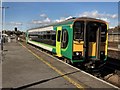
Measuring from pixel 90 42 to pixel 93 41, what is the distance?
222 millimetres

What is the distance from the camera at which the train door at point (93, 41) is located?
643 inches

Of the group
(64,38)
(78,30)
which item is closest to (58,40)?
(64,38)

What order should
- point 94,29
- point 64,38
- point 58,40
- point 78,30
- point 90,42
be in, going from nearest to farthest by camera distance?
point 78,30, point 90,42, point 94,29, point 64,38, point 58,40

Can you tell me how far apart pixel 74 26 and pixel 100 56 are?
2.50 metres

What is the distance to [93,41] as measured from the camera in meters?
16.5

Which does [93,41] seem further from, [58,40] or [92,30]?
[58,40]

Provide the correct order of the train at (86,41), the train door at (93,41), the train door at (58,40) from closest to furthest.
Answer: the train at (86,41) < the train door at (93,41) < the train door at (58,40)

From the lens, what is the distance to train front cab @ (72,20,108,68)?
52.6 ft

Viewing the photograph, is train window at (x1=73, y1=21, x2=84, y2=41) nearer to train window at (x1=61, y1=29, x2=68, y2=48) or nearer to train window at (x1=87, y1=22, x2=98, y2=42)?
train window at (x1=87, y1=22, x2=98, y2=42)

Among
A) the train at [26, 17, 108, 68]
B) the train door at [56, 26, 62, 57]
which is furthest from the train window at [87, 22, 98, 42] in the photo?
the train door at [56, 26, 62, 57]

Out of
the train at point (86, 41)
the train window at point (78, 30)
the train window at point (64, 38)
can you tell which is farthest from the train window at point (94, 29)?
the train window at point (64, 38)

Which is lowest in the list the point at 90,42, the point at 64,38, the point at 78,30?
the point at 90,42

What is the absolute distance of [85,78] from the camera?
1230 centimetres

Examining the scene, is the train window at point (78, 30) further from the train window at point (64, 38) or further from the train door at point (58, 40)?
the train door at point (58, 40)
